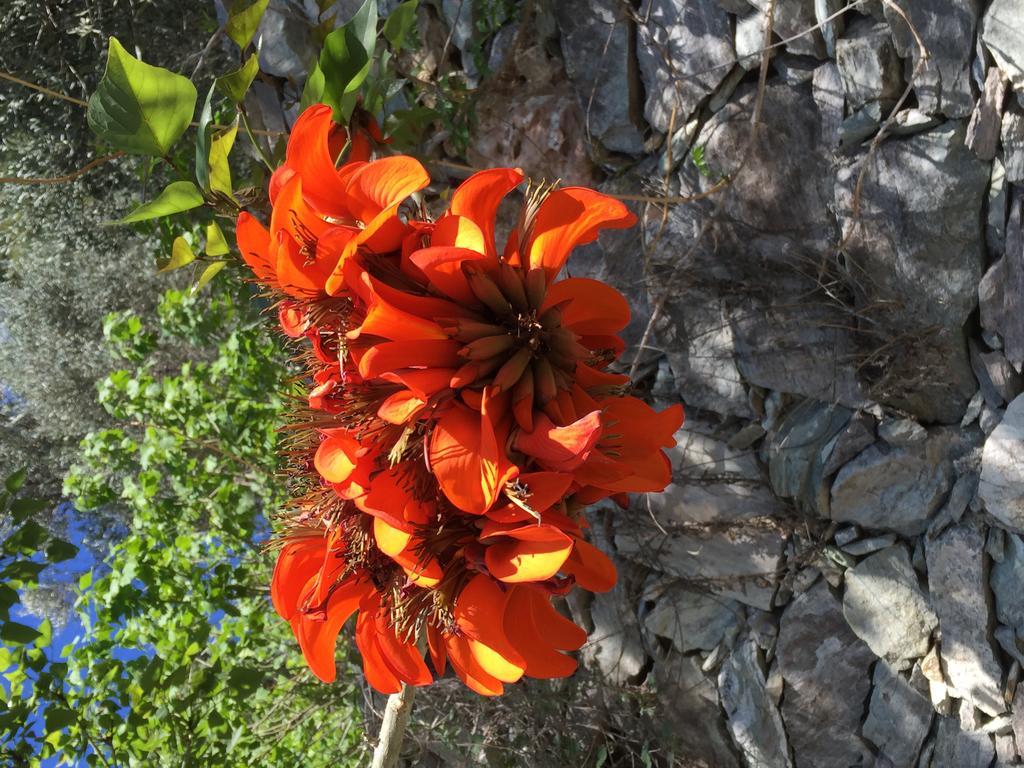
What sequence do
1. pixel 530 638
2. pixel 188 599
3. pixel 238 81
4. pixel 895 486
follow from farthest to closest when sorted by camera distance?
pixel 188 599, pixel 895 486, pixel 238 81, pixel 530 638

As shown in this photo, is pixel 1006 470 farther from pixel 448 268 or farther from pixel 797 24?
pixel 448 268

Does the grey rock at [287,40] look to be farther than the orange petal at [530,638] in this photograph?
Yes

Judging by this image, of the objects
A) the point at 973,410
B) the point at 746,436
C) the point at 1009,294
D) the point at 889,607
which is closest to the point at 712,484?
the point at 746,436

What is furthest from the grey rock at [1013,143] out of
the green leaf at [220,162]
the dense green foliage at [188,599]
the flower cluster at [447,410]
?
the dense green foliage at [188,599]

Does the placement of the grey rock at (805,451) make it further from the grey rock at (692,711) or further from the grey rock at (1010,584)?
the grey rock at (692,711)

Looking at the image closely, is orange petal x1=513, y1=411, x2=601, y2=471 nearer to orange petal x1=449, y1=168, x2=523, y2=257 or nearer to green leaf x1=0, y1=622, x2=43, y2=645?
orange petal x1=449, y1=168, x2=523, y2=257

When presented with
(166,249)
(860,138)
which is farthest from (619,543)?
(166,249)

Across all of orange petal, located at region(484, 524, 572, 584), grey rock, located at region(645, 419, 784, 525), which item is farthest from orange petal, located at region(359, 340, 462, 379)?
grey rock, located at region(645, 419, 784, 525)
